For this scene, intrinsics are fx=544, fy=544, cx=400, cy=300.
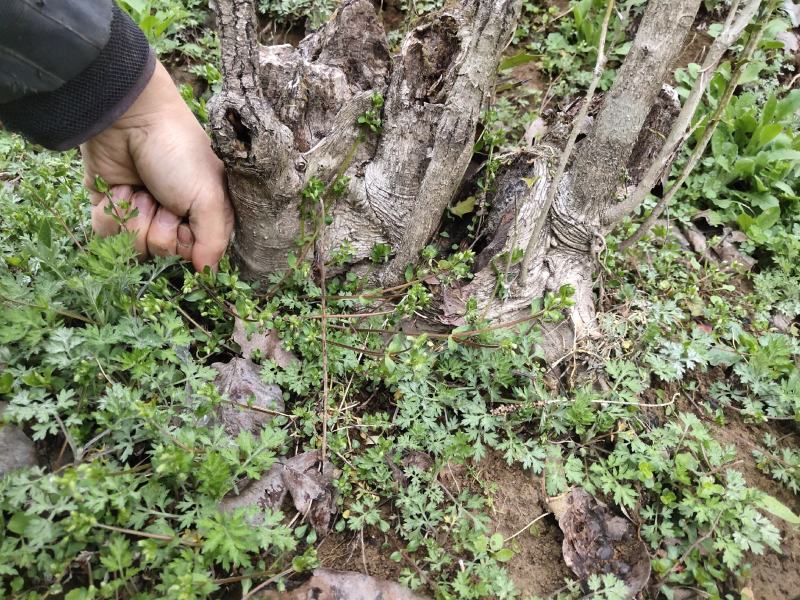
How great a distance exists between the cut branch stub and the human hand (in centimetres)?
14

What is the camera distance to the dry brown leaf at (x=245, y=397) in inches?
90.1

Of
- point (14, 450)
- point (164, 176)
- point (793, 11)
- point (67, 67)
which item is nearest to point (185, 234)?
point (164, 176)

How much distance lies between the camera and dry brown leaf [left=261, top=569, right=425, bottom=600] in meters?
1.99

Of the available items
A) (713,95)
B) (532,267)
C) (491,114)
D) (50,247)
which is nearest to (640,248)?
(532,267)

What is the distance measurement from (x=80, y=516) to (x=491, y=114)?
7.97 ft

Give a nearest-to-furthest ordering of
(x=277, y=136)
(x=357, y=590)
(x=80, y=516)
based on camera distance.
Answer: (x=80, y=516) → (x=357, y=590) → (x=277, y=136)

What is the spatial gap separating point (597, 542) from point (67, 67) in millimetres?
2910

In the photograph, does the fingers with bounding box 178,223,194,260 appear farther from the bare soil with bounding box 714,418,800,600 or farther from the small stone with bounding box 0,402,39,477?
the bare soil with bounding box 714,418,800,600

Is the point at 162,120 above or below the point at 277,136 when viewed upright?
below

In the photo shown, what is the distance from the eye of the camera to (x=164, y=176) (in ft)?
8.05

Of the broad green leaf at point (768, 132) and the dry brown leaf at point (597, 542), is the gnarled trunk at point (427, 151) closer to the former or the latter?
the dry brown leaf at point (597, 542)

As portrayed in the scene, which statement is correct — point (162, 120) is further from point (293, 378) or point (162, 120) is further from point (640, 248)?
point (640, 248)

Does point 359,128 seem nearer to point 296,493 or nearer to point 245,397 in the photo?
point 245,397

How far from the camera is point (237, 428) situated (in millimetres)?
2289
